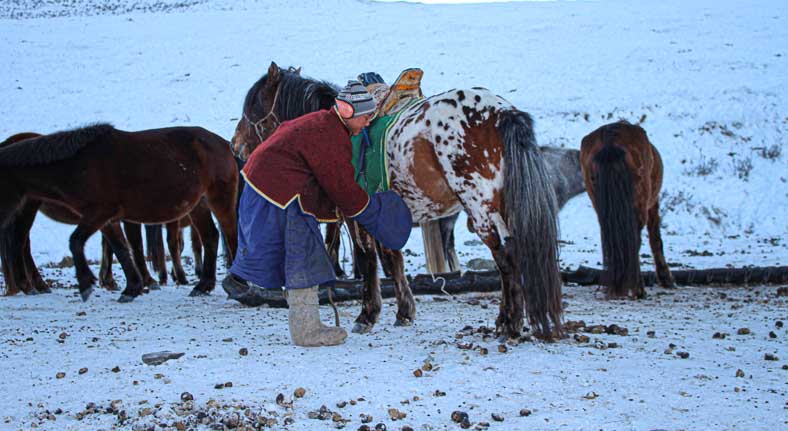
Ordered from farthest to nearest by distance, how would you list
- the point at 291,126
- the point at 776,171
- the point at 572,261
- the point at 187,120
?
the point at 187,120
the point at 776,171
the point at 572,261
the point at 291,126

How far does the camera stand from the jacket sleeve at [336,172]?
13.9 feet

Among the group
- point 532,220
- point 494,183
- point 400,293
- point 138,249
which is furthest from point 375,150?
point 138,249

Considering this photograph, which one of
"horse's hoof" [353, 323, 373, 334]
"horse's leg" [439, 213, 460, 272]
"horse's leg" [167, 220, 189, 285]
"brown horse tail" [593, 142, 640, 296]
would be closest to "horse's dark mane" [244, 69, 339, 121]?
"horse's hoof" [353, 323, 373, 334]

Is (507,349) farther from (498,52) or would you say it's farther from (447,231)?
(498,52)

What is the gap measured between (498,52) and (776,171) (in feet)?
43.7

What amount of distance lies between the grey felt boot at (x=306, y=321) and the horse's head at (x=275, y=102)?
6.63ft

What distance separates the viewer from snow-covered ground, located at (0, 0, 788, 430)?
337 centimetres

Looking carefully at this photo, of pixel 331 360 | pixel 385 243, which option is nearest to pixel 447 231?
pixel 385 243

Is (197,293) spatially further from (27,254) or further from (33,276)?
(27,254)

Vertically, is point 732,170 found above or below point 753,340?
above

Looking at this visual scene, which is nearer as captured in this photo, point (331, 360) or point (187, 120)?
point (331, 360)

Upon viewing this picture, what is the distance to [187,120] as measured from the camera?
21812mm

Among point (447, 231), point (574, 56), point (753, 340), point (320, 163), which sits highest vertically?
point (574, 56)

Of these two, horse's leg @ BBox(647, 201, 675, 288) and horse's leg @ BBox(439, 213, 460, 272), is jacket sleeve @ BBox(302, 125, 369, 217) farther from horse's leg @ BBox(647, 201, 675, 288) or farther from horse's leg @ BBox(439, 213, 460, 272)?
horse's leg @ BBox(439, 213, 460, 272)
